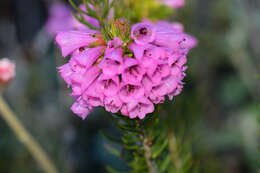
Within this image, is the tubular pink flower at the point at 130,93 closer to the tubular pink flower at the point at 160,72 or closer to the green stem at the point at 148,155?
the tubular pink flower at the point at 160,72

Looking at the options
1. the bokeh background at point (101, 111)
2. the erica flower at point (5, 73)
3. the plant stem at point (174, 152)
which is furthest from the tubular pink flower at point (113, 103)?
the bokeh background at point (101, 111)

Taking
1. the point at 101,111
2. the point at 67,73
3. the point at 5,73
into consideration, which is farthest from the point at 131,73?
the point at 101,111

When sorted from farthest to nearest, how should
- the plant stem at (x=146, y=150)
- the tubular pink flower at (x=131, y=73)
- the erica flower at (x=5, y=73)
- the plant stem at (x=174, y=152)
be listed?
the erica flower at (x=5, y=73) < the plant stem at (x=174, y=152) < the plant stem at (x=146, y=150) < the tubular pink flower at (x=131, y=73)

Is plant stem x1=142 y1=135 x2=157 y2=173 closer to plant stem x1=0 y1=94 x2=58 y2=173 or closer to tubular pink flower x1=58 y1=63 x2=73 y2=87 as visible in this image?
tubular pink flower x1=58 y1=63 x2=73 y2=87

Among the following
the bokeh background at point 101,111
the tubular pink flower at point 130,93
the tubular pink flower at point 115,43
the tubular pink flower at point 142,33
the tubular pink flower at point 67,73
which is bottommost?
the bokeh background at point 101,111

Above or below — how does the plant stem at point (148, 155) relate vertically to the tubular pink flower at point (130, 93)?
below

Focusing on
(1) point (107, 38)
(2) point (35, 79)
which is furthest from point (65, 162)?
(1) point (107, 38)

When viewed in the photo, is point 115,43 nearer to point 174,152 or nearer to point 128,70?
point 128,70
